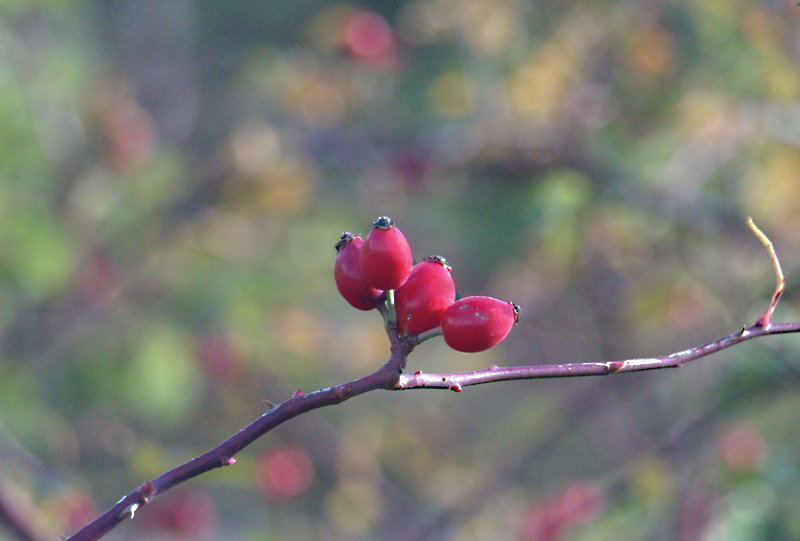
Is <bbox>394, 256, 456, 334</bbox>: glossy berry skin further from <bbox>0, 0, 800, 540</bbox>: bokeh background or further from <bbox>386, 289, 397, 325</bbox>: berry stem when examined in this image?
<bbox>0, 0, 800, 540</bbox>: bokeh background

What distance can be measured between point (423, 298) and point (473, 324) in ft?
0.25

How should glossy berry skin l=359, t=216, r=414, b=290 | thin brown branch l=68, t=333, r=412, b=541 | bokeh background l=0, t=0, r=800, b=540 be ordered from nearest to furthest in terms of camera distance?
thin brown branch l=68, t=333, r=412, b=541 < glossy berry skin l=359, t=216, r=414, b=290 < bokeh background l=0, t=0, r=800, b=540

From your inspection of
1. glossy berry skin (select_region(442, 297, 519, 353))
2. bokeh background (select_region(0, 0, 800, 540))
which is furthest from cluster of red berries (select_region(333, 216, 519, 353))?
bokeh background (select_region(0, 0, 800, 540))

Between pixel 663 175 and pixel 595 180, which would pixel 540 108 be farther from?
pixel 595 180

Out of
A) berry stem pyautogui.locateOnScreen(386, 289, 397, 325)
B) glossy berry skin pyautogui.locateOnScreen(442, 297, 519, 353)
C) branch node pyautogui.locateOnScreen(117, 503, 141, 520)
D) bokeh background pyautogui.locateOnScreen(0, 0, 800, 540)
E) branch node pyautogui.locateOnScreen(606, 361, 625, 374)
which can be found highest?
bokeh background pyautogui.locateOnScreen(0, 0, 800, 540)

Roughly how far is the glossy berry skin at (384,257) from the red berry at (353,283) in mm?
42

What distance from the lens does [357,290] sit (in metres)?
1.02

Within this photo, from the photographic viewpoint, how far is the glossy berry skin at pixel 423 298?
3.17 feet

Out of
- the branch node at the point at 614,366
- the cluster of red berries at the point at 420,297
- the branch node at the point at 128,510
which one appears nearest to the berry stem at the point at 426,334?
the cluster of red berries at the point at 420,297

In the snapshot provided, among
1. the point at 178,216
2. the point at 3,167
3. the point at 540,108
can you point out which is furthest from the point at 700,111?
the point at 3,167

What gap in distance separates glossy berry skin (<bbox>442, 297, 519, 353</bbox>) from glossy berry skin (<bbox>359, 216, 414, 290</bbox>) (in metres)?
0.09

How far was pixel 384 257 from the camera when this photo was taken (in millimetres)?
947

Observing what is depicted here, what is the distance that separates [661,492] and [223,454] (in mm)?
1972

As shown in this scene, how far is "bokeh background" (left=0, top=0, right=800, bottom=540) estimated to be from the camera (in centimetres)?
279
